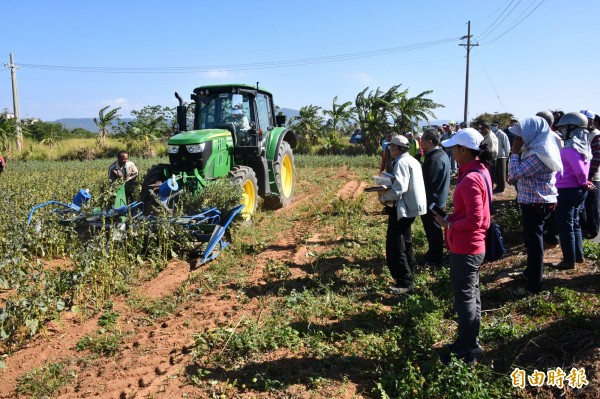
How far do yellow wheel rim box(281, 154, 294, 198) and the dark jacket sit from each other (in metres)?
5.26

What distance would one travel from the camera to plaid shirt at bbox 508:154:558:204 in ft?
13.1

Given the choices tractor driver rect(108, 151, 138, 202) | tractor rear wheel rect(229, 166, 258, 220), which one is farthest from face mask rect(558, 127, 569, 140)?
tractor driver rect(108, 151, 138, 202)

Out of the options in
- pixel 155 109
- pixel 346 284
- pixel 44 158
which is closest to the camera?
pixel 346 284

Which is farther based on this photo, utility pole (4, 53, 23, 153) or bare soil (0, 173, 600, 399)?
utility pole (4, 53, 23, 153)

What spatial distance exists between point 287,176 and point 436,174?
560 cm

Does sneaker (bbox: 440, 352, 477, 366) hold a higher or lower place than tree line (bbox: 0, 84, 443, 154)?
lower

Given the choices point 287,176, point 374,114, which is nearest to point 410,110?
point 374,114

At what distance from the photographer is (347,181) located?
13.3 metres

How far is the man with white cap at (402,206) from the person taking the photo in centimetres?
441

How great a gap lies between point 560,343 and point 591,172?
2.70m

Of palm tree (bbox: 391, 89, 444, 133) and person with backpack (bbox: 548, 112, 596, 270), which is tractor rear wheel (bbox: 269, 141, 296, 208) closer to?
person with backpack (bbox: 548, 112, 596, 270)

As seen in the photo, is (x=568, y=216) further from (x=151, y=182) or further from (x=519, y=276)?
(x=151, y=182)

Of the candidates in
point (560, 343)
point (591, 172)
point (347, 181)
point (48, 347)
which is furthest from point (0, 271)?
point (347, 181)

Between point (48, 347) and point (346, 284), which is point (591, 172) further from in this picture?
point (48, 347)
